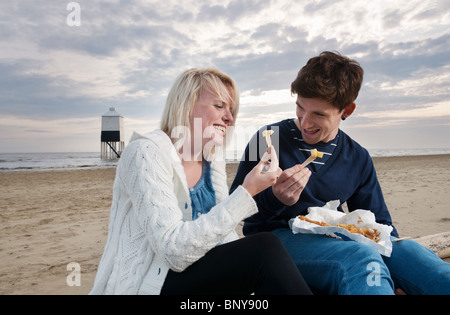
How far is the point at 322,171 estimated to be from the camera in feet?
7.99

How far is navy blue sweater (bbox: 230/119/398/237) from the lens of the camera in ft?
7.78

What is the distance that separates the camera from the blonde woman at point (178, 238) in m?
1.48

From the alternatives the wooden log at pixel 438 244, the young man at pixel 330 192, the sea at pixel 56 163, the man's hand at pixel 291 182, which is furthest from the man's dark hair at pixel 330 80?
the sea at pixel 56 163

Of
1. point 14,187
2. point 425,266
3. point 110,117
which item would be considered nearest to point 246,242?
point 425,266

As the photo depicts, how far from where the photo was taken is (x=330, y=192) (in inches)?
95.7

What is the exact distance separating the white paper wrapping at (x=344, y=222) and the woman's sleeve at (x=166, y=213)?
59cm

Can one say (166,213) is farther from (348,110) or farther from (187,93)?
(348,110)

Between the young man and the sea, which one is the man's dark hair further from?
the sea

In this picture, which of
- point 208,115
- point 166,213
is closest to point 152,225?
point 166,213

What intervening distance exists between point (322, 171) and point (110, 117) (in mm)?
31654

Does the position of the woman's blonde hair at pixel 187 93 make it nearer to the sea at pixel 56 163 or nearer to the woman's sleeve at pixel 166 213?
the woman's sleeve at pixel 166 213

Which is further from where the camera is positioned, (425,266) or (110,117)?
(110,117)

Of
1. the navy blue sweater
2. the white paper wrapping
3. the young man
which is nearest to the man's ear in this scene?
the young man

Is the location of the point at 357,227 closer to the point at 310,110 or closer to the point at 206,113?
the point at 310,110
